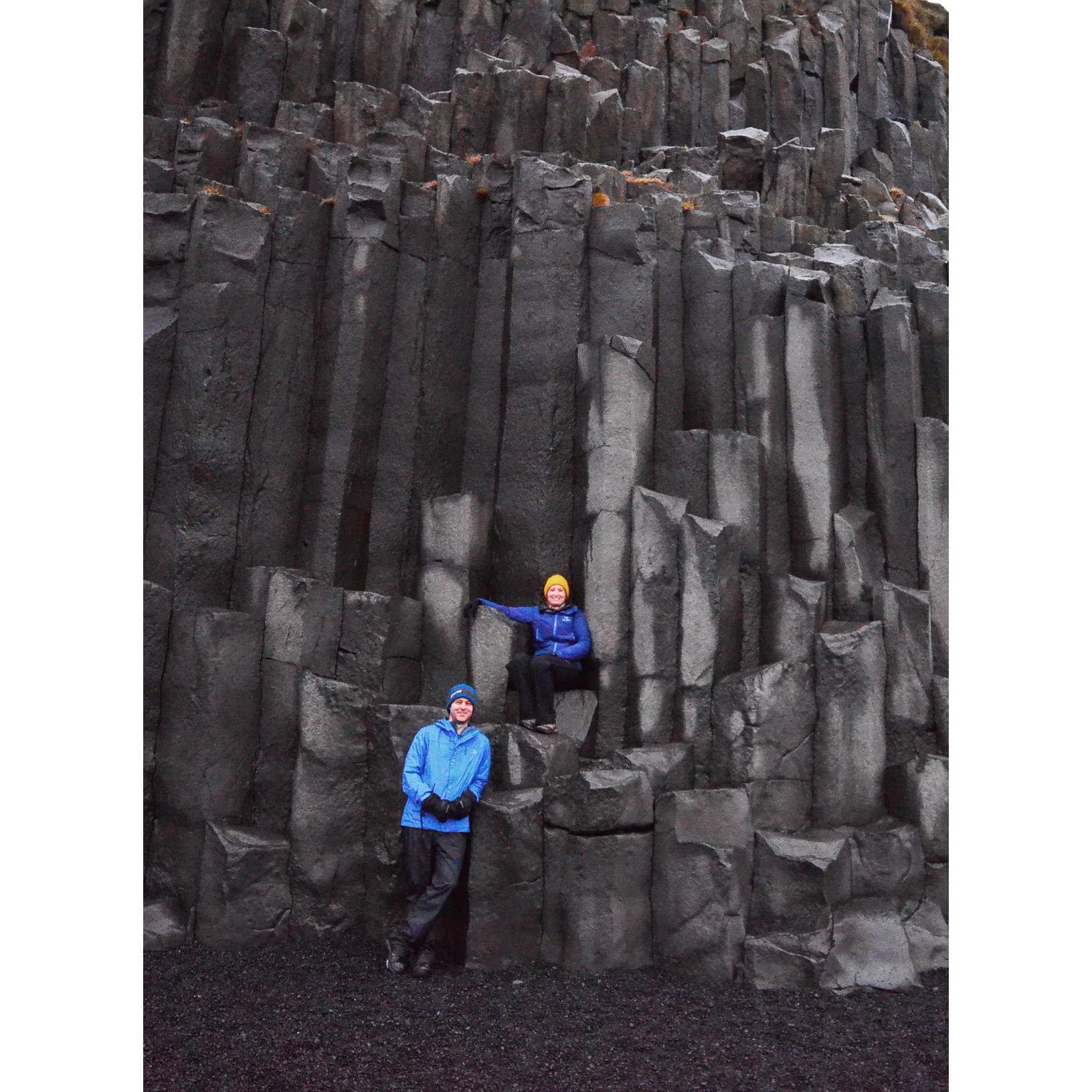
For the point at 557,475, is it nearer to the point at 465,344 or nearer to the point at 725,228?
the point at 465,344

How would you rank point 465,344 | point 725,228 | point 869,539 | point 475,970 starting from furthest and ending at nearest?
point 725,228
point 465,344
point 869,539
point 475,970

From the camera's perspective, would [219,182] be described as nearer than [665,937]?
No

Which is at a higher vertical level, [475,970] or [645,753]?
[645,753]

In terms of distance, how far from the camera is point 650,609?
9.15m

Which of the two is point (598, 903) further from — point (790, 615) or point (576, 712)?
point (790, 615)

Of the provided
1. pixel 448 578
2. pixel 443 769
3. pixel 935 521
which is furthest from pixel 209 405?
pixel 935 521

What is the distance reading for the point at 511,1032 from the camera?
712 centimetres

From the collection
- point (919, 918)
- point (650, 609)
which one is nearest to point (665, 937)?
point (919, 918)

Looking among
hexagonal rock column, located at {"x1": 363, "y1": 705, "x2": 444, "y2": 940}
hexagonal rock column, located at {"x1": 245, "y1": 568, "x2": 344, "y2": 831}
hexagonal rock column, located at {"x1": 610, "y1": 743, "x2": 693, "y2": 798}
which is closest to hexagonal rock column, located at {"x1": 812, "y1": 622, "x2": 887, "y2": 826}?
hexagonal rock column, located at {"x1": 610, "y1": 743, "x2": 693, "y2": 798}

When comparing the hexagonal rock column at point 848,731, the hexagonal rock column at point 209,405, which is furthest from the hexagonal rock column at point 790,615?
the hexagonal rock column at point 209,405

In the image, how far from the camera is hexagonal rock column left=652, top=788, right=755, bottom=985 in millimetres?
8062

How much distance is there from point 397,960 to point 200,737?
2.63 m

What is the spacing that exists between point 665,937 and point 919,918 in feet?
6.95

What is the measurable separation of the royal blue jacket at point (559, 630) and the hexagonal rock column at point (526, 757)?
788 mm
